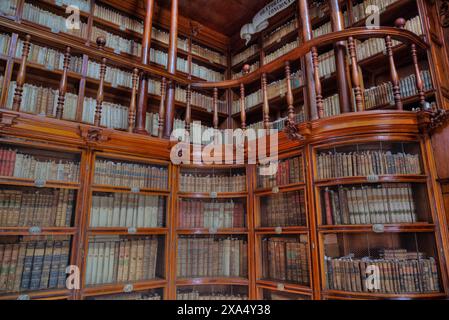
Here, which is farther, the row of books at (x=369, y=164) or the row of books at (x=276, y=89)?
the row of books at (x=276, y=89)

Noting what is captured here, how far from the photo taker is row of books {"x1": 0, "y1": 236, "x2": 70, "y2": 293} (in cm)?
208

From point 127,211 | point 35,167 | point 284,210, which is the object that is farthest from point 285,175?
point 35,167

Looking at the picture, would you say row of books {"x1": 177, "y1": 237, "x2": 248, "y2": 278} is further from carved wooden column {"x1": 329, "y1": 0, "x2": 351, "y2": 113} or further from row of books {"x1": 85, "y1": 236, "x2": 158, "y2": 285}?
carved wooden column {"x1": 329, "y1": 0, "x2": 351, "y2": 113}

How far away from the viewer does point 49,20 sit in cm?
311

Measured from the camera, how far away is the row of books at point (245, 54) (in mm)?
4235

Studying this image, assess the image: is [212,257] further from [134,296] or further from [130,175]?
[130,175]

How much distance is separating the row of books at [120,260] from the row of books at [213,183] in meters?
0.61

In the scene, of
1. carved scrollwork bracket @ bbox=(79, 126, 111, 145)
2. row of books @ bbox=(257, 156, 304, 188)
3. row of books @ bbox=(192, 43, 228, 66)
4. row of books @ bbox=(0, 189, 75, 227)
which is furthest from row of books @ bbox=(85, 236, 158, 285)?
row of books @ bbox=(192, 43, 228, 66)

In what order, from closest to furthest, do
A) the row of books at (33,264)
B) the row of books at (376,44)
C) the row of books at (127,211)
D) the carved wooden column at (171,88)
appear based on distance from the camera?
the row of books at (33,264), the row of books at (127,211), the row of books at (376,44), the carved wooden column at (171,88)

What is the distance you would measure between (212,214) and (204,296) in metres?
0.78

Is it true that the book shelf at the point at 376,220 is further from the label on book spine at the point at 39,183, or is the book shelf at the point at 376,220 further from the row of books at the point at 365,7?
the label on book spine at the point at 39,183

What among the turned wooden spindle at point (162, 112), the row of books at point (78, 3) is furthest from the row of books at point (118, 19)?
the turned wooden spindle at point (162, 112)

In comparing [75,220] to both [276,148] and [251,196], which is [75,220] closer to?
[251,196]

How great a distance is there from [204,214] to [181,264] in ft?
1.69
